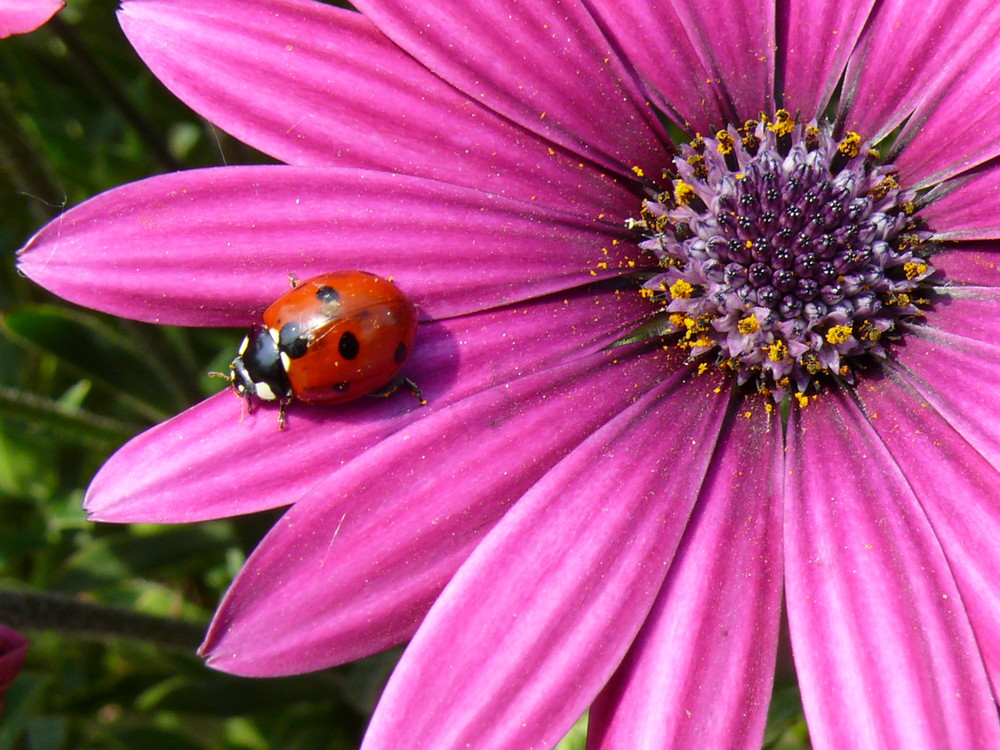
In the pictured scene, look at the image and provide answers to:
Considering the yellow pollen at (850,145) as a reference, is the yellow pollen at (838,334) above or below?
below

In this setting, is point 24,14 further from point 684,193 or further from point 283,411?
point 684,193

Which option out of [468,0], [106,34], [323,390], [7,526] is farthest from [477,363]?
[106,34]

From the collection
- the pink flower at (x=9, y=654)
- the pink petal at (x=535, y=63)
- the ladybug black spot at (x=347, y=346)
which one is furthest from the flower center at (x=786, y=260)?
the pink flower at (x=9, y=654)

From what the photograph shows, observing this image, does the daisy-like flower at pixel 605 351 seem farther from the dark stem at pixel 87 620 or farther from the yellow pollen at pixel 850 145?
the dark stem at pixel 87 620

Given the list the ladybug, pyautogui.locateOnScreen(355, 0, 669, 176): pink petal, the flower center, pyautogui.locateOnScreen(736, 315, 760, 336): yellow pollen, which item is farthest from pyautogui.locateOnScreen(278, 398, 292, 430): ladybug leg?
pyautogui.locateOnScreen(736, 315, 760, 336): yellow pollen

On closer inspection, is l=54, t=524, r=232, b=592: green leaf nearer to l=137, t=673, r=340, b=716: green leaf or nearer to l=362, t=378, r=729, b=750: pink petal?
l=137, t=673, r=340, b=716: green leaf

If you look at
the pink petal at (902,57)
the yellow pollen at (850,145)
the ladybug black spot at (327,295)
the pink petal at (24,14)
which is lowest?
the ladybug black spot at (327,295)
